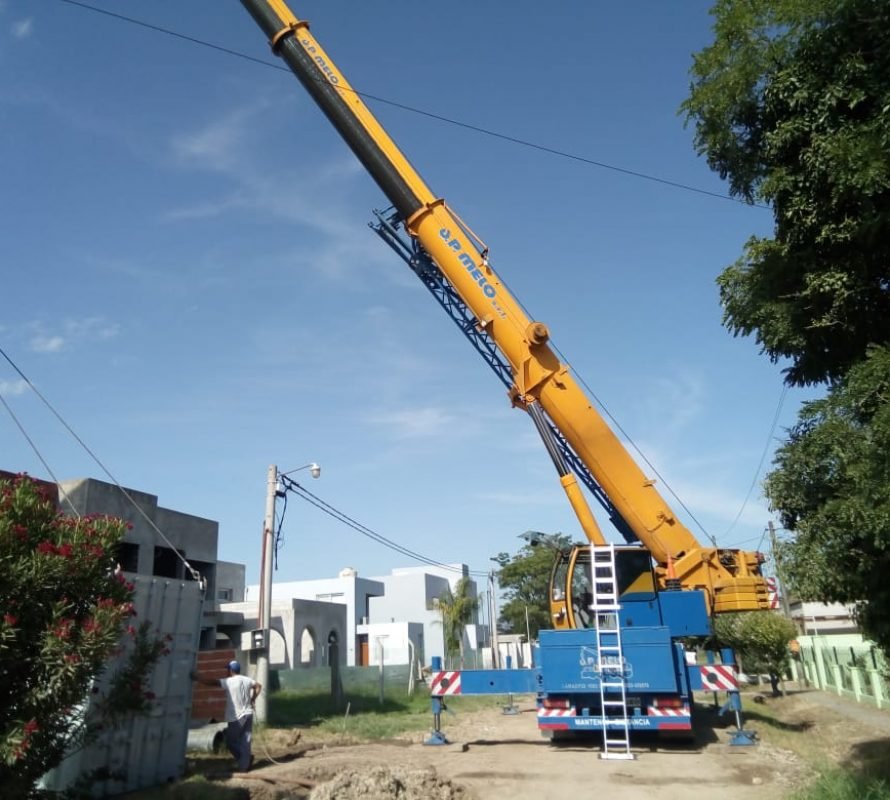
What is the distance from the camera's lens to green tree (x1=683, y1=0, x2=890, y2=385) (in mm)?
5965

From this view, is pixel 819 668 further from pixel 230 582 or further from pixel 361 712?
pixel 230 582

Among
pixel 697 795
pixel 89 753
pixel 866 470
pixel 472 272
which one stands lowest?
pixel 697 795

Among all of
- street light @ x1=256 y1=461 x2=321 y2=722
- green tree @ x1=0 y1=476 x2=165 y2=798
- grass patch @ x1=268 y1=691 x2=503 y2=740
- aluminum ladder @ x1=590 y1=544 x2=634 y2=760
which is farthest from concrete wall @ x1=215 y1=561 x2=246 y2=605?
green tree @ x1=0 y1=476 x2=165 y2=798

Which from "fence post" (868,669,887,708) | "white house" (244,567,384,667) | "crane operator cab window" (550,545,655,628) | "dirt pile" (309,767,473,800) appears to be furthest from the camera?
"white house" (244,567,384,667)

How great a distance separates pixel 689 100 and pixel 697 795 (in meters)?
7.98

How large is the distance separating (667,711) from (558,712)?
5.76ft

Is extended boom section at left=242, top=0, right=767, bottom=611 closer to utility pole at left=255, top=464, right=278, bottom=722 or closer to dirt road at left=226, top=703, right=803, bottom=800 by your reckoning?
dirt road at left=226, top=703, right=803, bottom=800

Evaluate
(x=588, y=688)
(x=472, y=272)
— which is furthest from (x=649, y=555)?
(x=472, y=272)

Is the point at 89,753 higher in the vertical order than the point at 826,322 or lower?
lower

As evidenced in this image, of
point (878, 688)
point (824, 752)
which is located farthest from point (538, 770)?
point (878, 688)

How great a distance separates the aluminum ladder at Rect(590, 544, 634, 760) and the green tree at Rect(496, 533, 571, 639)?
4540cm

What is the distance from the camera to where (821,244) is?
21.2ft

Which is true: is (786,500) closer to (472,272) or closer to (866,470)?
(866,470)

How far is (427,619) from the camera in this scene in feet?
181
